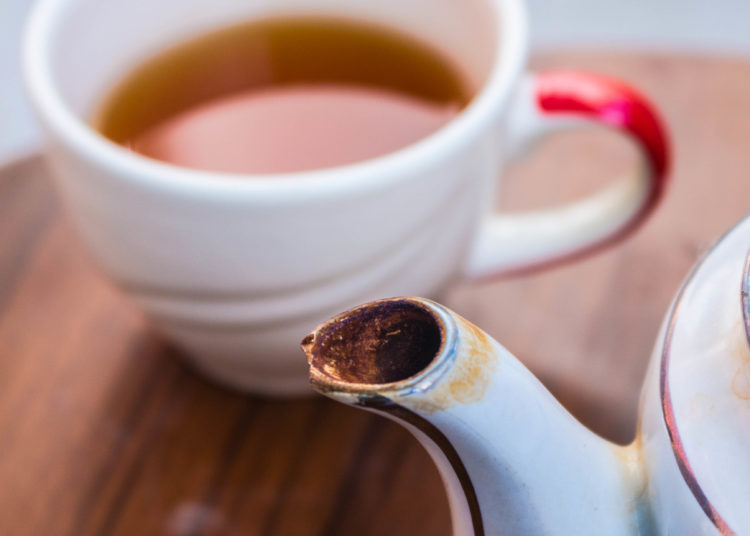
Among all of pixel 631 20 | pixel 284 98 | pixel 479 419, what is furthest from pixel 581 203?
pixel 631 20

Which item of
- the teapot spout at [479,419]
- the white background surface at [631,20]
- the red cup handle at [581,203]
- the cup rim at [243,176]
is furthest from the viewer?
the white background surface at [631,20]

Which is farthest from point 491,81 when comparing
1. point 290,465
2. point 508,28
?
point 290,465

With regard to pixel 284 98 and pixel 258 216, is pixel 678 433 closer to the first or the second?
pixel 258 216

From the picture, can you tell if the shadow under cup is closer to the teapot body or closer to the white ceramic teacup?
the white ceramic teacup

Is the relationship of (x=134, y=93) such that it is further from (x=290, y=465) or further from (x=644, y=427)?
(x=644, y=427)

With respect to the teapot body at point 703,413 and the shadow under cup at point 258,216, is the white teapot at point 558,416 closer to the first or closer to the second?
the teapot body at point 703,413

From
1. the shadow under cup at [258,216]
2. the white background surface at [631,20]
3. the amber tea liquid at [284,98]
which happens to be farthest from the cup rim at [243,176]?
the white background surface at [631,20]

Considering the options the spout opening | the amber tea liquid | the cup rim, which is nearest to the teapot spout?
the spout opening
